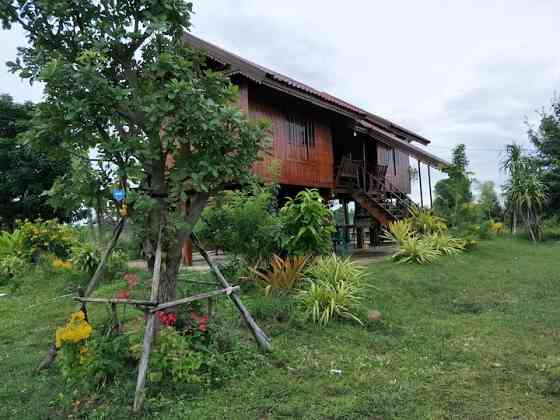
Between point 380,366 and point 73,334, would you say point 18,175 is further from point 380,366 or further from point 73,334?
point 380,366

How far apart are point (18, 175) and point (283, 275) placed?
1373cm

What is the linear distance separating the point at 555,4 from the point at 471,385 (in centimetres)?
1151

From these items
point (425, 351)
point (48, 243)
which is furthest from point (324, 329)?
point (48, 243)

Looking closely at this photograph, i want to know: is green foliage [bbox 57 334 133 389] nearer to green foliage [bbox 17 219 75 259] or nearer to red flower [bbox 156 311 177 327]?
red flower [bbox 156 311 177 327]

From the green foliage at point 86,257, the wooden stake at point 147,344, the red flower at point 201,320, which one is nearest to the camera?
the wooden stake at point 147,344

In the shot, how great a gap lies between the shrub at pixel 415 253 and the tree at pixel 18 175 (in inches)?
491

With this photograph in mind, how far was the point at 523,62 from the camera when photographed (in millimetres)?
17000

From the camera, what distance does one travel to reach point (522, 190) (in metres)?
14.1

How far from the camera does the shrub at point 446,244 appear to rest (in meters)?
9.83

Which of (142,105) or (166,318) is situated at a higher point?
(142,105)

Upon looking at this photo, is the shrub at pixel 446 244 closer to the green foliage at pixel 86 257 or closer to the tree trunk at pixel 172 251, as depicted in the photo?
→ the tree trunk at pixel 172 251

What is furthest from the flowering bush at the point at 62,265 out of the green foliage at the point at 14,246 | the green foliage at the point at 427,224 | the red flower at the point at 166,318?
the green foliage at the point at 427,224

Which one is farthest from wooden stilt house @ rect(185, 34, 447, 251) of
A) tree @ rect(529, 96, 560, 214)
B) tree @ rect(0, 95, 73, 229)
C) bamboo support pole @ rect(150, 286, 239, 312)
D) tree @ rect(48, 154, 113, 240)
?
tree @ rect(0, 95, 73, 229)

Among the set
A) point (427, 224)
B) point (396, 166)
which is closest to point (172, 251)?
point (427, 224)
